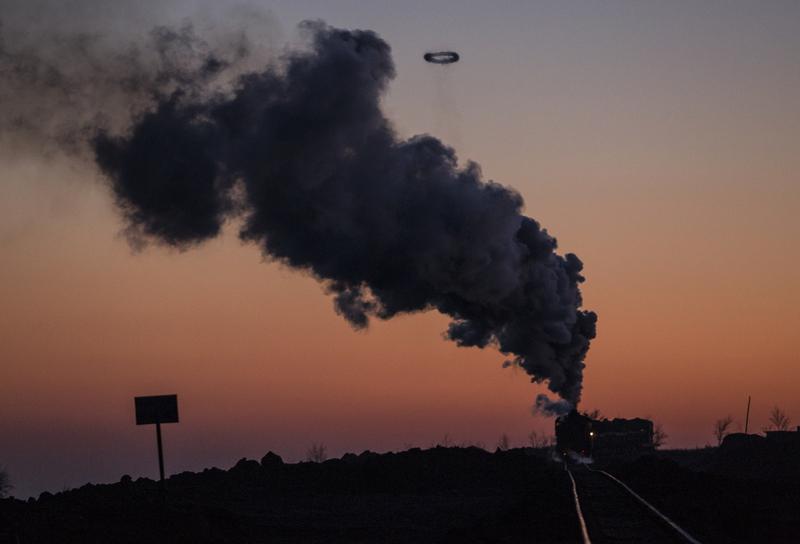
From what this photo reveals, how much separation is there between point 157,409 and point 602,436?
75.6m

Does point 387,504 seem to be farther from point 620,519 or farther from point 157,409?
point 620,519

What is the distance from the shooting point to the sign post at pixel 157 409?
3334 cm

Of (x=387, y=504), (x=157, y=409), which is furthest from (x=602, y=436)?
(x=157, y=409)

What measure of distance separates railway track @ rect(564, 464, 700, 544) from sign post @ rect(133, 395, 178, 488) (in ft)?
38.5

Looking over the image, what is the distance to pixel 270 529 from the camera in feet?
108

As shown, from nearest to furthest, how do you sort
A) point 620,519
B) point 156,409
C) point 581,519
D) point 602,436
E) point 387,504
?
point 581,519
point 620,519
point 156,409
point 387,504
point 602,436

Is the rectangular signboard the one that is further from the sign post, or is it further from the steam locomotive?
the steam locomotive

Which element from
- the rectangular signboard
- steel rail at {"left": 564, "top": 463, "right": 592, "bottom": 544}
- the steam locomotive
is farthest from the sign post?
the steam locomotive

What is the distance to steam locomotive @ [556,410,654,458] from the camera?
70.6 metres

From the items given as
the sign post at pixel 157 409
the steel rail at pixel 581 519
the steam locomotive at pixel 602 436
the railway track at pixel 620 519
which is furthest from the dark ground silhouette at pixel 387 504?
the steam locomotive at pixel 602 436

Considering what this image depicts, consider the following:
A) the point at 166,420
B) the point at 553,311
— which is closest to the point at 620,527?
the point at 166,420

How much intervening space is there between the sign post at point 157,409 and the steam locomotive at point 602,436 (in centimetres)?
3812

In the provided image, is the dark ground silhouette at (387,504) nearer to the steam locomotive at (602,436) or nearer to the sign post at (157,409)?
the sign post at (157,409)

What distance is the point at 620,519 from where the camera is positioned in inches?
1166
